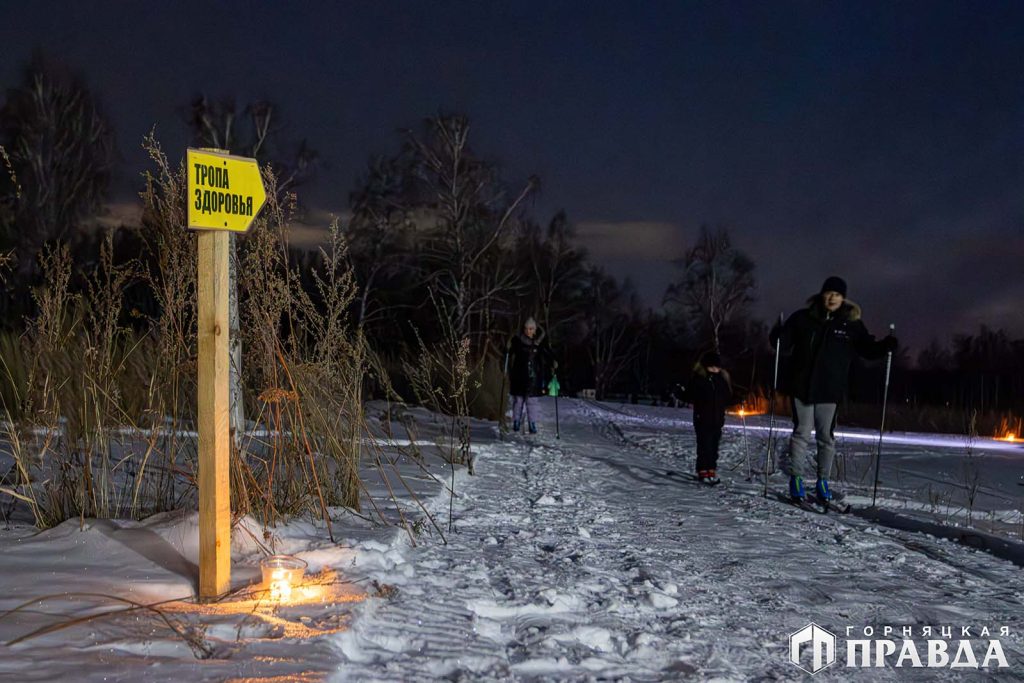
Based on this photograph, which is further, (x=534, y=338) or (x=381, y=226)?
(x=381, y=226)

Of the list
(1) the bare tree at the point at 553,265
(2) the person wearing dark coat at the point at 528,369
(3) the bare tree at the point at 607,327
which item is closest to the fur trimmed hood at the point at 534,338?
(2) the person wearing dark coat at the point at 528,369

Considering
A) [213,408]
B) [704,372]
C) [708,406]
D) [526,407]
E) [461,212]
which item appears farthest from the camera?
[461,212]

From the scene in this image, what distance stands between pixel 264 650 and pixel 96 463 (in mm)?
3126

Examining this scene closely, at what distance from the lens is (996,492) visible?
8516 mm

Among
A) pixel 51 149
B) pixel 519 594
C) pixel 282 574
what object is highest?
pixel 51 149

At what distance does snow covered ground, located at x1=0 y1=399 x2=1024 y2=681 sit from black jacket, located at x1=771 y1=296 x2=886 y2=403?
1.17m

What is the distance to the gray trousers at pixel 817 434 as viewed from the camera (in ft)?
24.8

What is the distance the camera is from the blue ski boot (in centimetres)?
759

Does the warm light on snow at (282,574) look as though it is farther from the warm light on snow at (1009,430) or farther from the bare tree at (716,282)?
the bare tree at (716,282)

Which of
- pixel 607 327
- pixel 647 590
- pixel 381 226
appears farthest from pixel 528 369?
pixel 607 327

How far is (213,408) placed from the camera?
12.4 feet

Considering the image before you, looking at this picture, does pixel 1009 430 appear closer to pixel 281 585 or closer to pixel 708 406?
pixel 708 406

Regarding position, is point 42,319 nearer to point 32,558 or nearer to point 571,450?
point 32,558

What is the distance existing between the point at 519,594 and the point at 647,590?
2.29 ft
